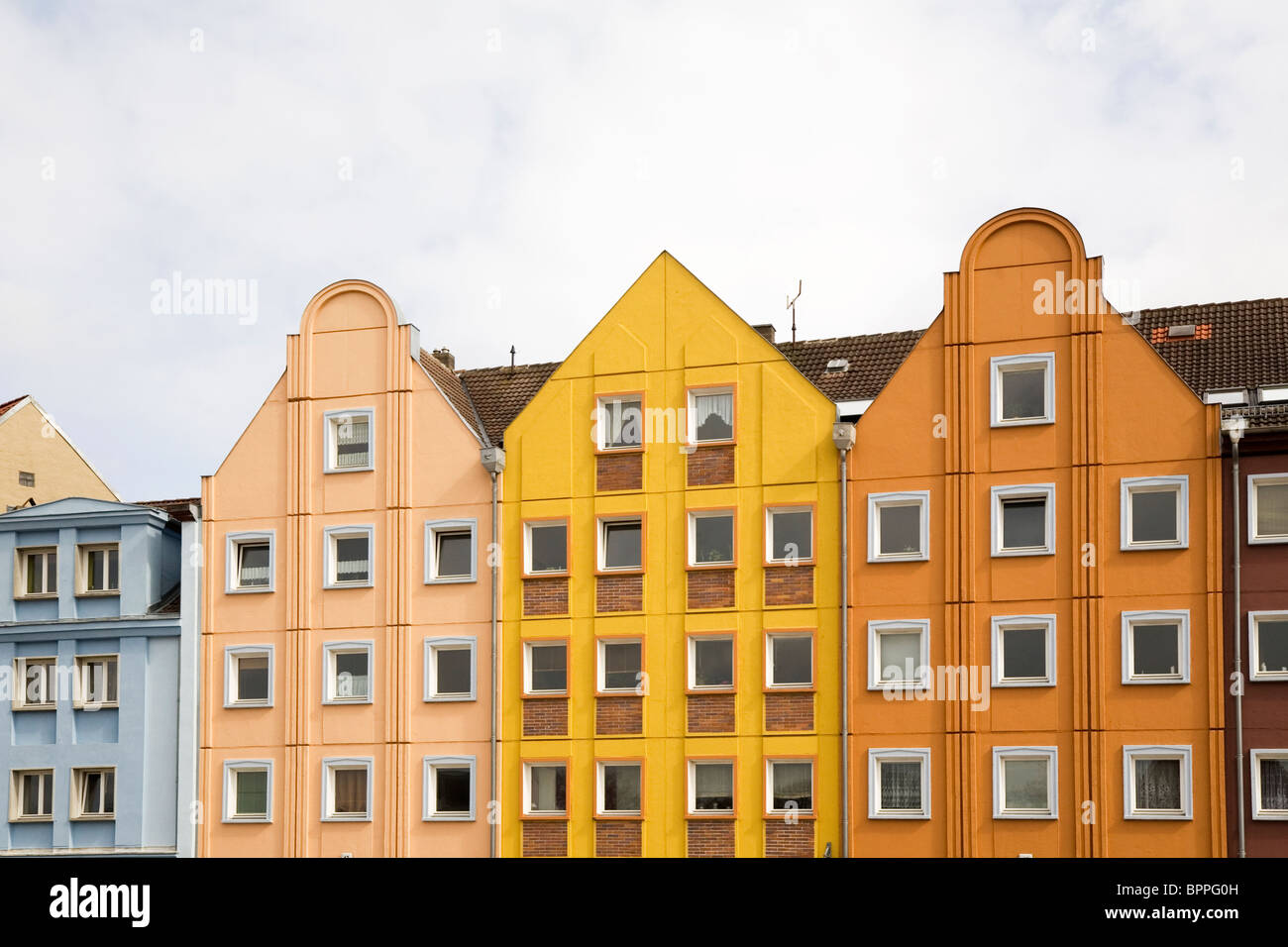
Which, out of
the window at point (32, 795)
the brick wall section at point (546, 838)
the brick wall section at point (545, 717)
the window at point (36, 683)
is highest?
the window at point (36, 683)

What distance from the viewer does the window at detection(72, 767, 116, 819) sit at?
145 ft

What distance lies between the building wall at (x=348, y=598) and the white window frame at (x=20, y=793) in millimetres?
4594

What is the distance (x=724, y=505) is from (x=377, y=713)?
35.0 ft

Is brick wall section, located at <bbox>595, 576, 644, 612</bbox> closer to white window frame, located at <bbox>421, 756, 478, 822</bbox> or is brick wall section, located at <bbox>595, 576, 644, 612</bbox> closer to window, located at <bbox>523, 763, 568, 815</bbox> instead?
window, located at <bbox>523, 763, 568, 815</bbox>

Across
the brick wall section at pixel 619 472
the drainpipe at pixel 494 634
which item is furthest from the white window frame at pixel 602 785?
the brick wall section at pixel 619 472

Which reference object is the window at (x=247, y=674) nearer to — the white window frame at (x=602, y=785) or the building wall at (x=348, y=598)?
the building wall at (x=348, y=598)

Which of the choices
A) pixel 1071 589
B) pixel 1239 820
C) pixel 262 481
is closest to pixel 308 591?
pixel 262 481

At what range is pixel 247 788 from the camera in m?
43.5

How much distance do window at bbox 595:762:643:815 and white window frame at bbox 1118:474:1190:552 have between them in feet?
42.6

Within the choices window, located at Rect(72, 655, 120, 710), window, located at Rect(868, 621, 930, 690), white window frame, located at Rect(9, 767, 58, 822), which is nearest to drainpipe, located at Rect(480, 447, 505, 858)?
window, located at Rect(868, 621, 930, 690)

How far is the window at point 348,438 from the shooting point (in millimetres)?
44594

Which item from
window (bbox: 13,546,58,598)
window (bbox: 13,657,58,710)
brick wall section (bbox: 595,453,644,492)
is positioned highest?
brick wall section (bbox: 595,453,644,492)
